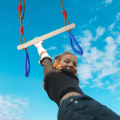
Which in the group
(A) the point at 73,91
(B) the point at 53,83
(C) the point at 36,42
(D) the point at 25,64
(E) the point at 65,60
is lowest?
(A) the point at 73,91

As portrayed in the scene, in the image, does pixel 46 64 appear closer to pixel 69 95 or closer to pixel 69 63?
pixel 69 63

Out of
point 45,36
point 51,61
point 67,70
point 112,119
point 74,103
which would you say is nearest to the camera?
point 112,119

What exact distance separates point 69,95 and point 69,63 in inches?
26.7

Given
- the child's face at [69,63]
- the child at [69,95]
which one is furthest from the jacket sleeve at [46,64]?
the child's face at [69,63]

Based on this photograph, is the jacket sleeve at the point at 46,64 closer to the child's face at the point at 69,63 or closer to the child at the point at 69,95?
the child at the point at 69,95

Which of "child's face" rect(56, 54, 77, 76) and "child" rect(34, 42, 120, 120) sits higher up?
"child's face" rect(56, 54, 77, 76)

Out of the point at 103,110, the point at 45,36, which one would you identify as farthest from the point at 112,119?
the point at 45,36

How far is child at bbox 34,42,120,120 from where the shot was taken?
1.04 meters

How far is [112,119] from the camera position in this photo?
0.94 m

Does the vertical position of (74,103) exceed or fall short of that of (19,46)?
it falls short

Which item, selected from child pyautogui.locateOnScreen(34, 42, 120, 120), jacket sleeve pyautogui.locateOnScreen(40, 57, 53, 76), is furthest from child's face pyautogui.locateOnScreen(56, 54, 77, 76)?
jacket sleeve pyautogui.locateOnScreen(40, 57, 53, 76)

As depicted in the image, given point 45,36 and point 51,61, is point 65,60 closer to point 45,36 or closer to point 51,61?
point 51,61

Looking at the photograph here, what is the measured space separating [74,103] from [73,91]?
24 cm

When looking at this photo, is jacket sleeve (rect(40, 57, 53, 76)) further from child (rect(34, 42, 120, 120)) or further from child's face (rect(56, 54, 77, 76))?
child's face (rect(56, 54, 77, 76))
